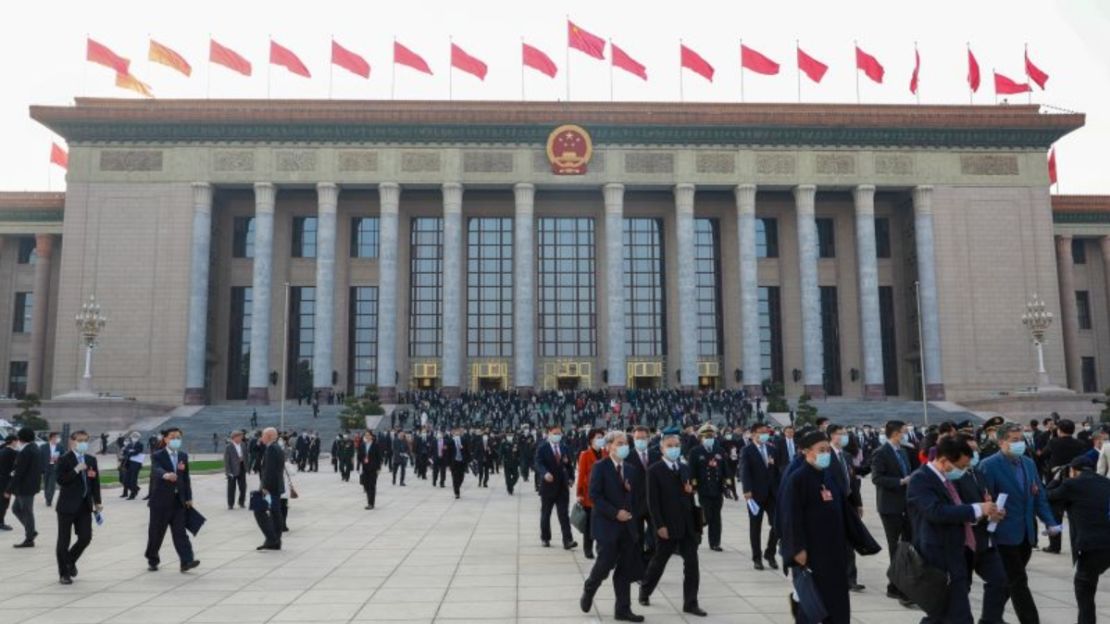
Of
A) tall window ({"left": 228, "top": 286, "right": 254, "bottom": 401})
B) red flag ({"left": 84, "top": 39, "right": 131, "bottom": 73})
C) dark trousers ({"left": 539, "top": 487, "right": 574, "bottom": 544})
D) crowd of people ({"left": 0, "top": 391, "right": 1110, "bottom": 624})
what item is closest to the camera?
crowd of people ({"left": 0, "top": 391, "right": 1110, "bottom": 624})

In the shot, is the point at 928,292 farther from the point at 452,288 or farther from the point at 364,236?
the point at 364,236

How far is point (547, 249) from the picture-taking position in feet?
183

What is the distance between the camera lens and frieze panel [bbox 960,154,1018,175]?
169 ft

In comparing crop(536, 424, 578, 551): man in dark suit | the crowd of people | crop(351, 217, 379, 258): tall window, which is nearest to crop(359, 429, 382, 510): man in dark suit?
the crowd of people

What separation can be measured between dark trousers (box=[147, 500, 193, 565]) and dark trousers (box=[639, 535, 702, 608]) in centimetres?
596

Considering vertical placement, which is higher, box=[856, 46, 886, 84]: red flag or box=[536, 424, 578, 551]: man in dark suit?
box=[856, 46, 886, 84]: red flag

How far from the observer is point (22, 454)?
12750mm

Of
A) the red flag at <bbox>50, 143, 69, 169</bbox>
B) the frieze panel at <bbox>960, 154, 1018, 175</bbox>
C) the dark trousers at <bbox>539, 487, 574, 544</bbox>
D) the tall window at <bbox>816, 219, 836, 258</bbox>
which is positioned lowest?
the dark trousers at <bbox>539, 487, 574, 544</bbox>

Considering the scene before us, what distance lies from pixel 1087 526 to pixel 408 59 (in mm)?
43599

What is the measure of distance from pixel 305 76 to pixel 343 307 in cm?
1442

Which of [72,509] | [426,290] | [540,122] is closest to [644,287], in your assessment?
[540,122]

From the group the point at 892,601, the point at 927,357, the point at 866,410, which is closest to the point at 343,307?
the point at 866,410

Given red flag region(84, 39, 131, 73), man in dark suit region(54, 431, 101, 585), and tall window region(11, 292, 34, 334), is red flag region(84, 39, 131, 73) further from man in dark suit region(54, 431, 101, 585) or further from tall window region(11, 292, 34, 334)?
man in dark suit region(54, 431, 101, 585)

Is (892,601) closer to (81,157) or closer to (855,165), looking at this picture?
(855,165)
